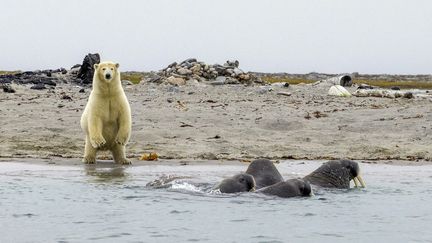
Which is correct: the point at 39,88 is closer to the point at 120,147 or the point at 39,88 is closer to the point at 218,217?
the point at 120,147

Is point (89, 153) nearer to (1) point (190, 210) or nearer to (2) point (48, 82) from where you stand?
(1) point (190, 210)

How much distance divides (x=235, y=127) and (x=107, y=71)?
504 cm

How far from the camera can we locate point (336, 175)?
440 inches

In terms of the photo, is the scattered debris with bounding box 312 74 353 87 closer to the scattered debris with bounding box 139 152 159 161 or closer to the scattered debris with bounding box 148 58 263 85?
the scattered debris with bounding box 148 58 263 85

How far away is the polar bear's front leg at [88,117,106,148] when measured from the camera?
13.1 metres

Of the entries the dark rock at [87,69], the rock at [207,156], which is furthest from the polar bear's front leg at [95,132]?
the dark rock at [87,69]

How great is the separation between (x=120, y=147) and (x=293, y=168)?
2805 mm

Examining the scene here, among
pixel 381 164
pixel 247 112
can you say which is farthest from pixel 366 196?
pixel 247 112

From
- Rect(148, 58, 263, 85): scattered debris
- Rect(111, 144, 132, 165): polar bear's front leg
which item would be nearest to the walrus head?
Rect(111, 144, 132, 165): polar bear's front leg

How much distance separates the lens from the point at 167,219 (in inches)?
311

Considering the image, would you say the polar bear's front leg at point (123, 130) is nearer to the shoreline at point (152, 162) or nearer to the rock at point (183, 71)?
the shoreline at point (152, 162)

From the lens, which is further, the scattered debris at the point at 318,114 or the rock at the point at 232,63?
the rock at the point at 232,63

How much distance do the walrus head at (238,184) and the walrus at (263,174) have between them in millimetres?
546

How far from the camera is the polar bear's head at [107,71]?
1356 centimetres
